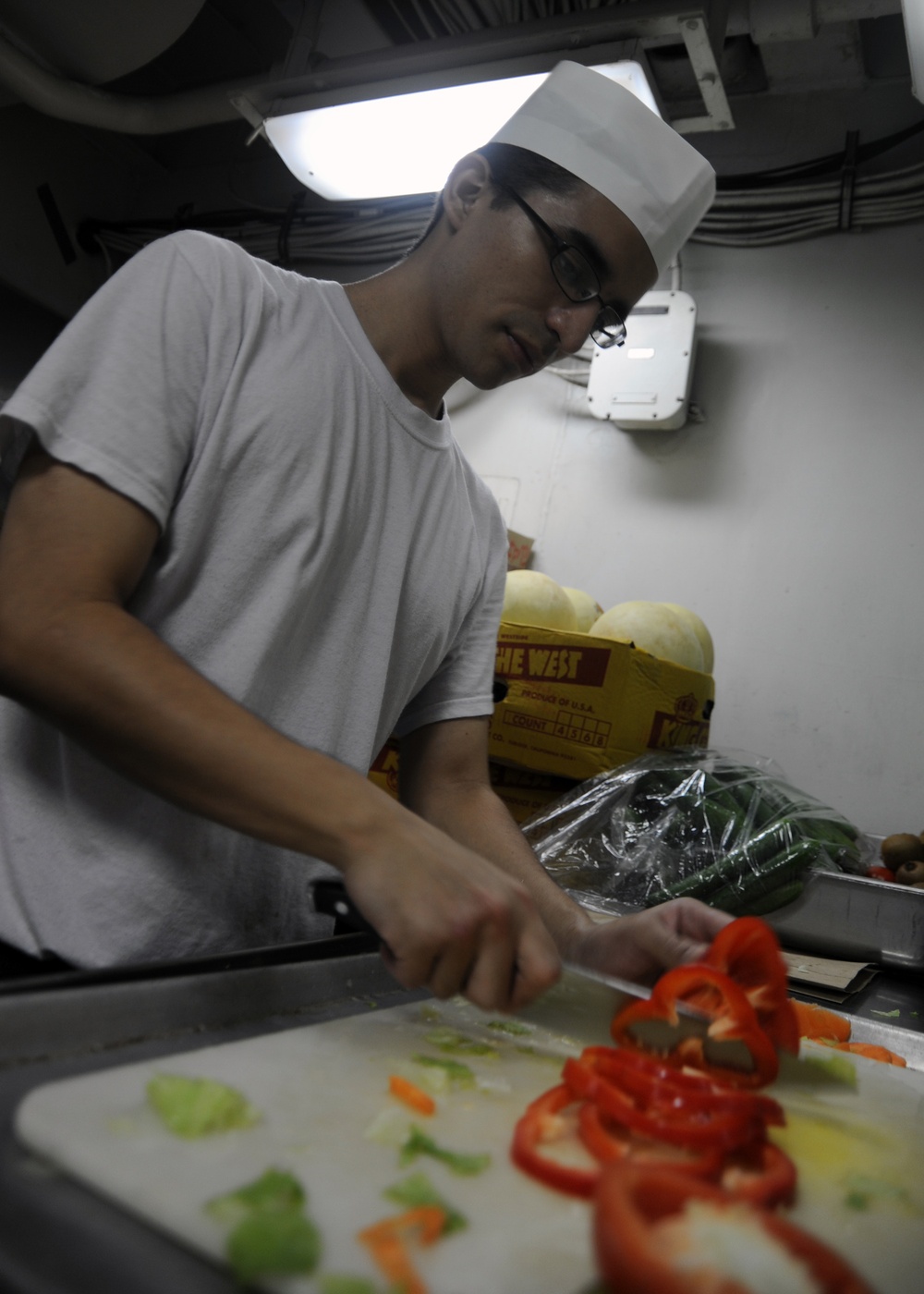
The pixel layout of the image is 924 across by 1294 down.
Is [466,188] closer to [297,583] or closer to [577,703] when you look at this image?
[297,583]

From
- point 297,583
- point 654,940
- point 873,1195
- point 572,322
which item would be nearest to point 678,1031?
point 654,940

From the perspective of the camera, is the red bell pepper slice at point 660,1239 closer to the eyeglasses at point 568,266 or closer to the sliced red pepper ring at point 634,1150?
the sliced red pepper ring at point 634,1150

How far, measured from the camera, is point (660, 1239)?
1.62 ft

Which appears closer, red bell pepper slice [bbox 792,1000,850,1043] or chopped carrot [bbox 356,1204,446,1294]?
chopped carrot [bbox 356,1204,446,1294]

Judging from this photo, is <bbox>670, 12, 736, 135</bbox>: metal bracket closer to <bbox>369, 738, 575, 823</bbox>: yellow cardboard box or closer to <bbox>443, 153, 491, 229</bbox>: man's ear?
<bbox>443, 153, 491, 229</bbox>: man's ear

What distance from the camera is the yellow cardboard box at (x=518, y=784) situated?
2332mm

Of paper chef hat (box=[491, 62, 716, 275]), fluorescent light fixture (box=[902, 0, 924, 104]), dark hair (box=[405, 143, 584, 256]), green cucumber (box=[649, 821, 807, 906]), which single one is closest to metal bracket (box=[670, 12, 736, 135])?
fluorescent light fixture (box=[902, 0, 924, 104])

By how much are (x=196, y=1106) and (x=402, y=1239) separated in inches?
6.4

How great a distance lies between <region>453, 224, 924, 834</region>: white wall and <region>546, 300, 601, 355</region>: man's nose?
1.89 meters

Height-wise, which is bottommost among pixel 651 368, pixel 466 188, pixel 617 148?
pixel 466 188

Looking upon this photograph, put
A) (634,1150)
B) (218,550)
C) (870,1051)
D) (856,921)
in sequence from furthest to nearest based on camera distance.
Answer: (856,921), (870,1051), (218,550), (634,1150)

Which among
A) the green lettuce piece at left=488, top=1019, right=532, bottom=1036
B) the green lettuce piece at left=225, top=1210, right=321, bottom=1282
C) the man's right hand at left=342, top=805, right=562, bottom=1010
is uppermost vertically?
the man's right hand at left=342, top=805, right=562, bottom=1010

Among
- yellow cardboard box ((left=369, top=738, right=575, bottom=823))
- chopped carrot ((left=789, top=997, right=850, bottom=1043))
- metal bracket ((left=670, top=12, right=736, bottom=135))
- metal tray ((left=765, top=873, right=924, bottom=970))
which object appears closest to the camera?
chopped carrot ((left=789, top=997, right=850, bottom=1043))

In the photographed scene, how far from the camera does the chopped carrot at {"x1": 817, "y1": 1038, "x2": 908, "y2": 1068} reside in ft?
3.78
